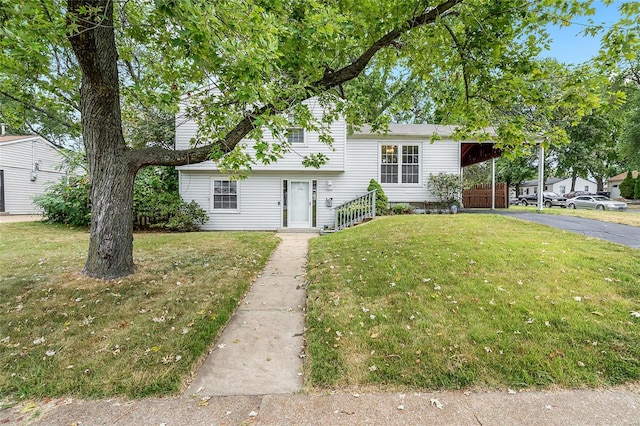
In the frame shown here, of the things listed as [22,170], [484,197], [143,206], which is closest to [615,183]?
[484,197]

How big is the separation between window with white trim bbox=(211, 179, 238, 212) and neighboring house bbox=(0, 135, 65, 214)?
10.9m

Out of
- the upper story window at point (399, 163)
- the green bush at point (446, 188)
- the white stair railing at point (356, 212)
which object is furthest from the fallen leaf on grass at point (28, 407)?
the green bush at point (446, 188)

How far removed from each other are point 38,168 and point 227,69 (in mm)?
22342

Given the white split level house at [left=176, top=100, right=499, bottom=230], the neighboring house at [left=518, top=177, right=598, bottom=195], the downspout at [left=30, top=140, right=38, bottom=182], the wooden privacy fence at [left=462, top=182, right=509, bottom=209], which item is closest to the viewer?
the white split level house at [left=176, top=100, right=499, bottom=230]

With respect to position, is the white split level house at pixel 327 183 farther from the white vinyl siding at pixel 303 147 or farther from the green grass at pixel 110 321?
the green grass at pixel 110 321

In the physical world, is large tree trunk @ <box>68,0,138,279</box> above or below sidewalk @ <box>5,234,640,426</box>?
above

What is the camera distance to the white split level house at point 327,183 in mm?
12203

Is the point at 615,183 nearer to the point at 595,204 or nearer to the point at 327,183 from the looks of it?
the point at 595,204

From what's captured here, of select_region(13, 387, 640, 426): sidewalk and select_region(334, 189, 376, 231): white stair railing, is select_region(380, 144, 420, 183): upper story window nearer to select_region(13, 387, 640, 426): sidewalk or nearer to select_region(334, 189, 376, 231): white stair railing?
select_region(334, 189, 376, 231): white stair railing

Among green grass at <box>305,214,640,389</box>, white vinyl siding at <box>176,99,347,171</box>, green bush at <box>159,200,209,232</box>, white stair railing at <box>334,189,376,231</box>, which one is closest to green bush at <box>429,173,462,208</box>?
white stair railing at <box>334,189,376,231</box>

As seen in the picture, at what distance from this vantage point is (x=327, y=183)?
12.4 m

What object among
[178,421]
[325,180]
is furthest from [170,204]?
[178,421]

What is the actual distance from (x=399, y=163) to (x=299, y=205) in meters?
4.65

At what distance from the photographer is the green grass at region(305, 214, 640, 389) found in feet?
8.48
